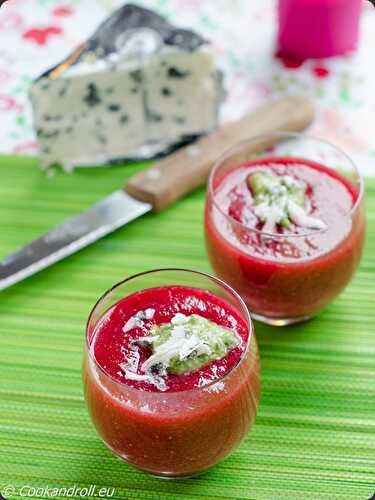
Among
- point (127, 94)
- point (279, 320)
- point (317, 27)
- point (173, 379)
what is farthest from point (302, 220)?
point (317, 27)

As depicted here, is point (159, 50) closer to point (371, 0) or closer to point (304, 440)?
point (371, 0)

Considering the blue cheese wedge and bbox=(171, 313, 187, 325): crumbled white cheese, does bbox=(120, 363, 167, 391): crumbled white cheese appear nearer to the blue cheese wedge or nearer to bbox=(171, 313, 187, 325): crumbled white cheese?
bbox=(171, 313, 187, 325): crumbled white cheese

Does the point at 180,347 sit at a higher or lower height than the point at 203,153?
higher

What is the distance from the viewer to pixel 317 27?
10.1 feet

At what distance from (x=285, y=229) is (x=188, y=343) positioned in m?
0.51

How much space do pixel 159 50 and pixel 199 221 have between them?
2.07 ft

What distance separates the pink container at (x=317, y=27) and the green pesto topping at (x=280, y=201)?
43.2 inches

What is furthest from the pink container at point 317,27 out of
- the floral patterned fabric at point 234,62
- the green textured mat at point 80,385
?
the green textured mat at point 80,385

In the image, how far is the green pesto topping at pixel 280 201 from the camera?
202 cm

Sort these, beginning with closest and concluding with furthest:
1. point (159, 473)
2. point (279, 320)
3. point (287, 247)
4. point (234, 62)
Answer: point (159, 473) < point (287, 247) < point (279, 320) < point (234, 62)

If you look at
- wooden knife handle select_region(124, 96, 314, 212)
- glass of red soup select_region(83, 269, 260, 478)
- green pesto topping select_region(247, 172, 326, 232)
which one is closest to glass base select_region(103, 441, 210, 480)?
glass of red soup select_region(83, 269, 260, 478)

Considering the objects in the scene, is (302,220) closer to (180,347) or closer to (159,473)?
(180,347)

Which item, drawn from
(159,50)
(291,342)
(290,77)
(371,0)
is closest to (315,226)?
(291,342)

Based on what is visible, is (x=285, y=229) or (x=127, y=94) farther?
(x=127, y=94)
